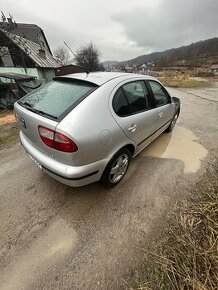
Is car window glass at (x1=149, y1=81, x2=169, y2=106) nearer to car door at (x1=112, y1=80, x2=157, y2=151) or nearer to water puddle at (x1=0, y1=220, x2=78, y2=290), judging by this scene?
car door at (x1=112, y1=80, x2=157, y2=151)

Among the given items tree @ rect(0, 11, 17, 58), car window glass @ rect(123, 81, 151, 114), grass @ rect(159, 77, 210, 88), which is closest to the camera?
car window glass @ rect(123, 81, 151, 114)

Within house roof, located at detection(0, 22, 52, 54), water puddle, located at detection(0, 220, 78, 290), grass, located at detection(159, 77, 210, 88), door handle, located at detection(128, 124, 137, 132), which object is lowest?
water puddle, located at detection(0, 220, 78, 290)

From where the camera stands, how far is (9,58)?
795 inches

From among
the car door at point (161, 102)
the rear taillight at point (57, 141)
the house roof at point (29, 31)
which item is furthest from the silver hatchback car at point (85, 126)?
the house roof at point (29, 31)

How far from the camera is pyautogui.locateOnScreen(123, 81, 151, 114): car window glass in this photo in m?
2.80

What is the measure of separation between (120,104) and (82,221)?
167cm

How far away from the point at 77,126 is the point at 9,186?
1.92 meters

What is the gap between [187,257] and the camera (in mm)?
1802

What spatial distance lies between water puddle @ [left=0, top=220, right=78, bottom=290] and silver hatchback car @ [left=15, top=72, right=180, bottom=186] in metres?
0.62

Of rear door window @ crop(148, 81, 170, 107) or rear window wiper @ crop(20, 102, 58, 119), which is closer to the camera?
rear window wiper @ crop(20, 102, 58, 119)

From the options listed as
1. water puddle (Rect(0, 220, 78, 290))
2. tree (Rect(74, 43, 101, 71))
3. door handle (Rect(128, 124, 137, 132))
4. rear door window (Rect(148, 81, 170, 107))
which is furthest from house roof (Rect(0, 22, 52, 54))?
water puddle (Rect(0, 220, 78, 290))

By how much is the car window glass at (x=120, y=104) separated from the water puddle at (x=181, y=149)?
156 cm

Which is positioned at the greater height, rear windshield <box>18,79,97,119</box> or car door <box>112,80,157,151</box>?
rear windshield <box>18,79,97,119</box>

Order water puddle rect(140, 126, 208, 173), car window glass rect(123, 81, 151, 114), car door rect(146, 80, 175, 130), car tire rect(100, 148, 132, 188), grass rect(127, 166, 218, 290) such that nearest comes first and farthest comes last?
1. grass rect(127, 166, 218, 290)
2. car tire rect(100, 148, 132, 188)
3. car window glass rect(123, 81, 151, 114)
4. car door rect(146, 80, 175, 130)
5. water puddle rect(140, 126, 208, 173)
